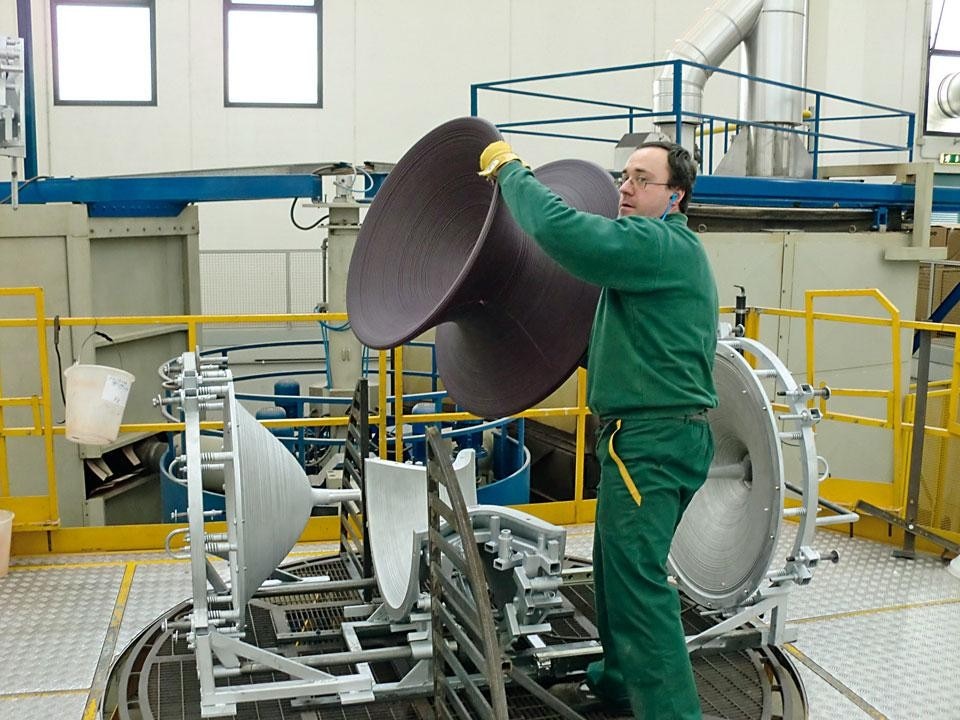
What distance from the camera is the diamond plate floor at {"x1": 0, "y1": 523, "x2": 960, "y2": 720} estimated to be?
342cm

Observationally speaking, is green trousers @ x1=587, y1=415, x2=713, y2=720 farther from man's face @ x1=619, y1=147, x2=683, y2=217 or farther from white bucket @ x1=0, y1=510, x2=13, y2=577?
white bucket @ x1=0, y1=510, x2=13, y2=577

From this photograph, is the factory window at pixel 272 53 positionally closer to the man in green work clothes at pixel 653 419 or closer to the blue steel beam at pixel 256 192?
the blue steel beam at pixel 256 192

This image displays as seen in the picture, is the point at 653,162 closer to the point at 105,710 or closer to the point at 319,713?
the point at 319,713

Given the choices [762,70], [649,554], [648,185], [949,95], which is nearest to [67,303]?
[648,185]

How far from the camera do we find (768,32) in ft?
30.5

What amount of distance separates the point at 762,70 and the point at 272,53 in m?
6.38

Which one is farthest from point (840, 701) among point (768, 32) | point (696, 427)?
point (768, 32)

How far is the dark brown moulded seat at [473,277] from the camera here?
2.93 metres

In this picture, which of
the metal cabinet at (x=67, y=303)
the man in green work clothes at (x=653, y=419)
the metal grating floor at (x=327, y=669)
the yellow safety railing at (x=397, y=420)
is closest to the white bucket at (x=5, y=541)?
the yellow safety railing at (x=397, y=420)

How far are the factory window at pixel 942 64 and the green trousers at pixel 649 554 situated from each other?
45.5 feet

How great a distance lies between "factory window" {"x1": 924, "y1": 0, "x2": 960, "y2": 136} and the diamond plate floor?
460 inches

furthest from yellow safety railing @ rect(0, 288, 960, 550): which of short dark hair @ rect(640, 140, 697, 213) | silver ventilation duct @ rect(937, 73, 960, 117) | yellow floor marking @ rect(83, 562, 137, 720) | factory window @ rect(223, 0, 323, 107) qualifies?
silver ventilation duct @ rect(937, 73, 960, 117)

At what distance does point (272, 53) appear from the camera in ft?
41.0

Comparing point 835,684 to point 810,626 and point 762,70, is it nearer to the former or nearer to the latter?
point 810,626
